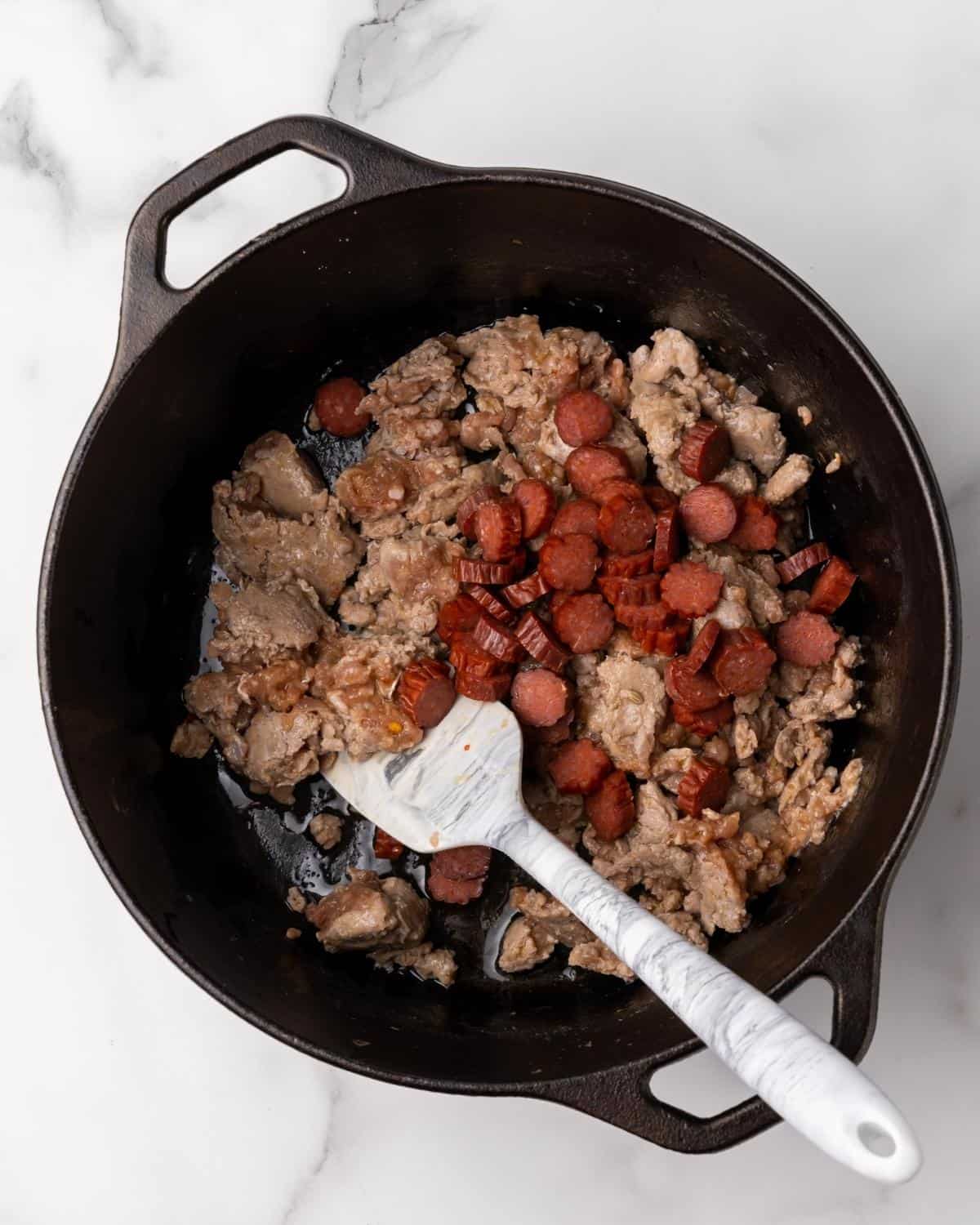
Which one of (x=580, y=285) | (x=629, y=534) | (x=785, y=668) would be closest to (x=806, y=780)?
(x=785, y=668)

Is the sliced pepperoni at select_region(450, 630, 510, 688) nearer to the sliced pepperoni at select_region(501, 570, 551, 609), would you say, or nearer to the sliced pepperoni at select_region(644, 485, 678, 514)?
the sliced pepperoni at select_region(501, 570, 551, 609)

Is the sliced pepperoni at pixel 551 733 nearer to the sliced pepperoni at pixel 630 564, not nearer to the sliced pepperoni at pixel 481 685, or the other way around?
the sliced pepperoni at pixel 481 685

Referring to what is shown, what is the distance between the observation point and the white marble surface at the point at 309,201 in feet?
10.3

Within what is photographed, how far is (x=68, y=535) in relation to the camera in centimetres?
270

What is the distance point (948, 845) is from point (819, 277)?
1.65 m

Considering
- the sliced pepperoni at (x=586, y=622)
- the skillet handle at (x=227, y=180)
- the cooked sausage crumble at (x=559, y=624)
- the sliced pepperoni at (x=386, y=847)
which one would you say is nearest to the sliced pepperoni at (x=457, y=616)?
the cooked sausage crumble at (x=559, y=624)

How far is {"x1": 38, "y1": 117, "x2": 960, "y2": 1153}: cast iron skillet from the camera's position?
2551 mm

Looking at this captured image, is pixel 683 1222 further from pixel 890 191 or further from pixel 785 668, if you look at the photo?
pixel 890 191

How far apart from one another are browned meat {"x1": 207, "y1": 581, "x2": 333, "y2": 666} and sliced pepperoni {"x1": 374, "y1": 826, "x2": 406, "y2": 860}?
0.57 metres

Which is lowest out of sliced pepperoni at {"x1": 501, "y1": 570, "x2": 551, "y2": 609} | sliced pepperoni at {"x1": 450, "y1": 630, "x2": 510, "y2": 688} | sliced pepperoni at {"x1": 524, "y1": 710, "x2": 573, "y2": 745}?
sliced pepperoni at {"x1": 524, "y1": 710, "x2": 573, "y2": 745}

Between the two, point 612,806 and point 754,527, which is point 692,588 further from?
point 612,806

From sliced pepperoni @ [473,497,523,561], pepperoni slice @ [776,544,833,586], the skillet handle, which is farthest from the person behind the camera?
pepperoni slice @ [776,544,833,586]

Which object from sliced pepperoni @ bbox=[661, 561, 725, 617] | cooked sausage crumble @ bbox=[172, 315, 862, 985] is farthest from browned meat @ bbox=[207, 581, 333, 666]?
sliced pepperoni @ bbox=[661, 561, 725, 617]

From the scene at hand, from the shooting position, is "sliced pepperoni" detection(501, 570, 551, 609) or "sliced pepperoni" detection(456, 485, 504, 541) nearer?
"sliced pepperoni" detection(501, 570, 551, 609)
